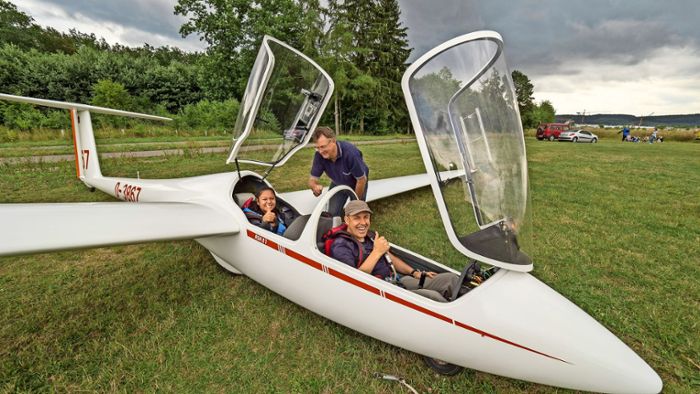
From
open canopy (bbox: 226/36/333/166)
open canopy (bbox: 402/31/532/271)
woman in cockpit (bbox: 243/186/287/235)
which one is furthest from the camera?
woman in cockpit (bbox: 243/186/287/235)

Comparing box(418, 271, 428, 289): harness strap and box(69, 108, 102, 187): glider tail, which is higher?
box(69, 108, 102, 187): glider tail

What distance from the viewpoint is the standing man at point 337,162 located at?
3.61 meters

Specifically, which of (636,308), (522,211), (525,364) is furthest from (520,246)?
(636,308)

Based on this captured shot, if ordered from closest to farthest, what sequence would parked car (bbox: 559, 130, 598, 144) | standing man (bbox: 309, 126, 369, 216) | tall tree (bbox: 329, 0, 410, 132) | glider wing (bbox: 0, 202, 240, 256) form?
glider wing (bbox: 0, 202, 240, 256) → standing man (bbox: 309, 126, 369, 216) → parked car (bbox: 559, 130, 598, 144) → tall tree (bbox: 329, 0, 410, 132)

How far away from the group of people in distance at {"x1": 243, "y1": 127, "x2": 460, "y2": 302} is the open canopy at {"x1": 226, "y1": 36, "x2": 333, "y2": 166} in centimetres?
33

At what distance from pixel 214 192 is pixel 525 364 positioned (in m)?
3.40

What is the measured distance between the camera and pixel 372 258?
94.7 inches

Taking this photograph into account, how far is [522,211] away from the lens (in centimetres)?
212

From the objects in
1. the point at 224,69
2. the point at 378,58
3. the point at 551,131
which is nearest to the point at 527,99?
the point at 551,131

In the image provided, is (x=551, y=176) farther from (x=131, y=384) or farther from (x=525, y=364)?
(x=131, y=384)

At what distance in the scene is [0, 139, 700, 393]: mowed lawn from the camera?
229 centimetres

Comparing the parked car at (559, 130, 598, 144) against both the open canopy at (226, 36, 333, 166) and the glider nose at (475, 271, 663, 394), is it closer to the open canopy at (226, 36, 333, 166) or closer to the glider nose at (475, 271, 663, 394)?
the open canopy at (226, 36, 333, 166)

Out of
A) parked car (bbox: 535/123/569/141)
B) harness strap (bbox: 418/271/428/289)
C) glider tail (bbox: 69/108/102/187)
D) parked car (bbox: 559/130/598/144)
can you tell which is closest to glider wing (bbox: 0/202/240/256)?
harness strap (bbox: 418/271/428/289)

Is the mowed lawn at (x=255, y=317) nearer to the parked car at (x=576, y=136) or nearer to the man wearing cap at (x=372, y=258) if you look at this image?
the man wearing cap at (x=372, y=258)
